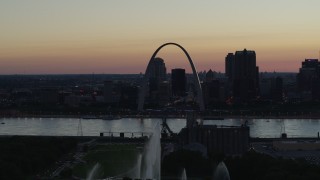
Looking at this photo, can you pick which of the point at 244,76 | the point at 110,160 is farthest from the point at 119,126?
the point at 244,76

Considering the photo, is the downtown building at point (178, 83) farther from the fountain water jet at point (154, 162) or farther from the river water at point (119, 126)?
the fountain water jet at point (154, 162)

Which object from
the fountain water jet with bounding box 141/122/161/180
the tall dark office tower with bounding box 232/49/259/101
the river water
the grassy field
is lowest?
the river water

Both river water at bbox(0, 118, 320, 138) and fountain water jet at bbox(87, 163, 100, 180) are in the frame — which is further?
river water at bbox(0, 118, 320, 138)

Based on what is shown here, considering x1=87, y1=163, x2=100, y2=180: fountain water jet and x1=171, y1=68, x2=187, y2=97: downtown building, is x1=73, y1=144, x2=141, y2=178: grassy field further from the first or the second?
x1=171, y1=68, x2=187, y2=97: downtown building

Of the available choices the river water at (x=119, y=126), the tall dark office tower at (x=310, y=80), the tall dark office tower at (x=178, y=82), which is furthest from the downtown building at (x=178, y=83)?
the river water at (x=119, y=126)

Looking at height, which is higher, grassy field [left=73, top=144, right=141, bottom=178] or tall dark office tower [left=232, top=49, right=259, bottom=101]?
tall dark office tower [left=232, top=49, right=259, bottom=101]

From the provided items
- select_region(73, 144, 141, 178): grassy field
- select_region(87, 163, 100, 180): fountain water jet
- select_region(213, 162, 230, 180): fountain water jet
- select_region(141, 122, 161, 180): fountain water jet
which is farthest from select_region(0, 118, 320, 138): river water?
select_region(141, 122, 161, 180): fountain water jet

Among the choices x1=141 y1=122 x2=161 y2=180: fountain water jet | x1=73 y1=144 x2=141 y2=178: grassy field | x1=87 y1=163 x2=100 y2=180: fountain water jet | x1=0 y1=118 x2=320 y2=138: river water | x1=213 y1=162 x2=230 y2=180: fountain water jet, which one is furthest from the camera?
x1=0 y1=118 x2=320 y2=138: river water

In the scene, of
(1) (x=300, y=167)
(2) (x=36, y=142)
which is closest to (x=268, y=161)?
(1) (x=300, y=167)
